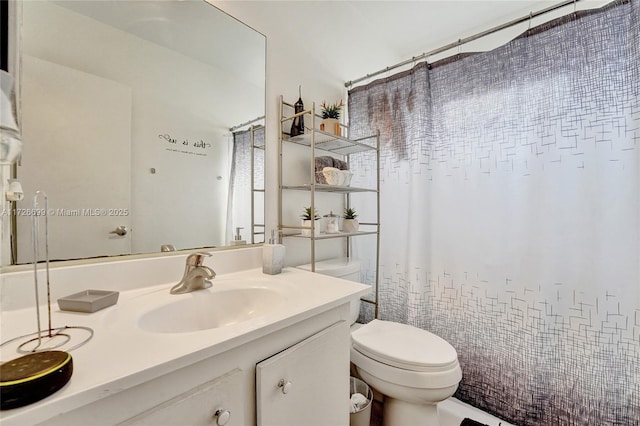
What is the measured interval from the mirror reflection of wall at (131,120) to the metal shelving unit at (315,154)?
0.22 metres

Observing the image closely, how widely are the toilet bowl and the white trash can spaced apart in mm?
88

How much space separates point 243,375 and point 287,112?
123 cm

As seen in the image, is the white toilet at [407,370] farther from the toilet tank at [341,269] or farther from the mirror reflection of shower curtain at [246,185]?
the mirror reflection of shower curtain at [246,185]

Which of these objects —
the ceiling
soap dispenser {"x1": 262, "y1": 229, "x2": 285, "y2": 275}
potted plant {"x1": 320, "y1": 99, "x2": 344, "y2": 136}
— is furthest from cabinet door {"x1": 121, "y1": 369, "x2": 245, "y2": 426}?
the ceiling

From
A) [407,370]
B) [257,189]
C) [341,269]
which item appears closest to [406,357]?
Answer: [407,370]

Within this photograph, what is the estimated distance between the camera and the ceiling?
1383 mm

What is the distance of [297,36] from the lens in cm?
146

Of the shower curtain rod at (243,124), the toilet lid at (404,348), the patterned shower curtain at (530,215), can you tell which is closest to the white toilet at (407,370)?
the toilet lid at (404,348)

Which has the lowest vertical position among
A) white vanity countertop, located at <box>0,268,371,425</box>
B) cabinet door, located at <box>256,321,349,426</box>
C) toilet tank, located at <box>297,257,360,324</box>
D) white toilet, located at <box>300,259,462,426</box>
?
white toilet, located at <box>300,259,462,426</box>

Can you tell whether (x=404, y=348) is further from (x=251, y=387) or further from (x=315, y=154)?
(x=315, y=154)

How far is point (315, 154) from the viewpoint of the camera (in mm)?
1648

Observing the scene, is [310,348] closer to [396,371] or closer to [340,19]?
[396,371]

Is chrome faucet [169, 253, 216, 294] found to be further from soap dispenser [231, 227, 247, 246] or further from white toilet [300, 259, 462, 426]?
white toilet [300, 259, 462, 426]

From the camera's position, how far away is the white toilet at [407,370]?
41.9 inches
